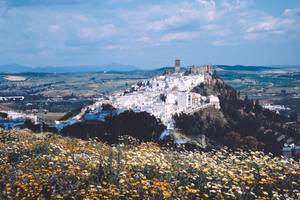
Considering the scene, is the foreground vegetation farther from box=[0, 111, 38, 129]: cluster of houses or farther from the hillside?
the hillside

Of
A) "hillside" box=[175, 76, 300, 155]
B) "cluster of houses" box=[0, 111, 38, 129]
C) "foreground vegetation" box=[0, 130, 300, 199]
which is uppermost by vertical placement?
"foreground vegetation" box=[0, 130, 300, 199]

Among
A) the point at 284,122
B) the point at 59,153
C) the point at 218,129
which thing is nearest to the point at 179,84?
the point at 284,122

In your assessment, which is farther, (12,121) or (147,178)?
(12,121)

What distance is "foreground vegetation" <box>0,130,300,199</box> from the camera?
314 inches

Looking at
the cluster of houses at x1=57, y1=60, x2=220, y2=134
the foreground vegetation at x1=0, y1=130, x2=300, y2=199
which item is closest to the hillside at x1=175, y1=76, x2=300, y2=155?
the cluster of houses at x1=57, y1=60, x2=220, y2=134

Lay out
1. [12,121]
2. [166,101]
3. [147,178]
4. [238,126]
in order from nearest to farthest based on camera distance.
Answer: [147,178] < [12,121] < [238,126] < [166,101]

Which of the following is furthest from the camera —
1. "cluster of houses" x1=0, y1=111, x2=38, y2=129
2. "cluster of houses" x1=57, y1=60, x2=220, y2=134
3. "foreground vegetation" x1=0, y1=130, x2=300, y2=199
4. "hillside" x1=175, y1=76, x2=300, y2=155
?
"cluster of houses" x1=57, y1=60, x2=220, y2=134

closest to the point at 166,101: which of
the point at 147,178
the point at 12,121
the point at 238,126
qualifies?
the point at 238,126

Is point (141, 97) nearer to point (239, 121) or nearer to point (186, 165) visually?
point (239, 121)

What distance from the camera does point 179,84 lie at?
101 meters

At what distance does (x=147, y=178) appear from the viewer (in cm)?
918

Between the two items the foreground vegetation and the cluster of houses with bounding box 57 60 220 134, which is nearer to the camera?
the foreground vegetation

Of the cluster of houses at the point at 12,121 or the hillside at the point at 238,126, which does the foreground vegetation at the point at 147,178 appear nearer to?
the cluster of houses at the point at 12,121

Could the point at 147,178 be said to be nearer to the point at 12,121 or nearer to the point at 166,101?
the point at 12,121
